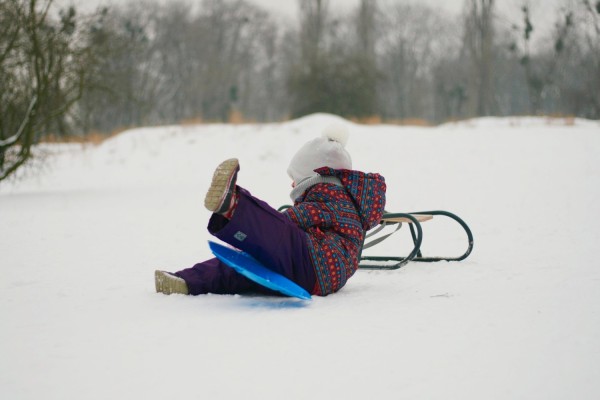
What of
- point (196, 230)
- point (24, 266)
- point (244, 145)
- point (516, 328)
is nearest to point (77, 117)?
point (244, 145)

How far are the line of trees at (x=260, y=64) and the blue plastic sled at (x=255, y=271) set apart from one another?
722 centimetres

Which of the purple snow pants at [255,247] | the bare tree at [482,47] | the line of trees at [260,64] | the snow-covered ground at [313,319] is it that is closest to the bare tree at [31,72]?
the line of trees at [260,64]

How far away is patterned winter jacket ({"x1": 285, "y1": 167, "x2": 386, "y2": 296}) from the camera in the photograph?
117 inches

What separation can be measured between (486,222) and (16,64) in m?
7.20

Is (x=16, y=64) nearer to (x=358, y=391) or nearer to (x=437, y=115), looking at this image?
(x=358, y=391)

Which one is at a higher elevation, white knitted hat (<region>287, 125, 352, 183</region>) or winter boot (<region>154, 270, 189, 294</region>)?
white knitted hat (<region>287, 125, 352, 183</region>)

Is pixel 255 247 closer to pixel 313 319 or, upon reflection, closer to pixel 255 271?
pixel 255 271

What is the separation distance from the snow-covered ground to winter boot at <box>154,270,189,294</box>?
5cm

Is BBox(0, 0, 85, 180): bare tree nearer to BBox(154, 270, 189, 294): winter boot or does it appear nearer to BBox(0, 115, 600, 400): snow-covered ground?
BBox(0, 115, 600, 400): snow-covered ground

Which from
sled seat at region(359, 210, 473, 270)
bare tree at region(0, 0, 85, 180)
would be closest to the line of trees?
bare tree at region(0, 0, 85, 180)

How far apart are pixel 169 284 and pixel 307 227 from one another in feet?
2.44

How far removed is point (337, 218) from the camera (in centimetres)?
305

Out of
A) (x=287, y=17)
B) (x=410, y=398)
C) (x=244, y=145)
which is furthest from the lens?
(x=287, y=17)

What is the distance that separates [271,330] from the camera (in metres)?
2.43
